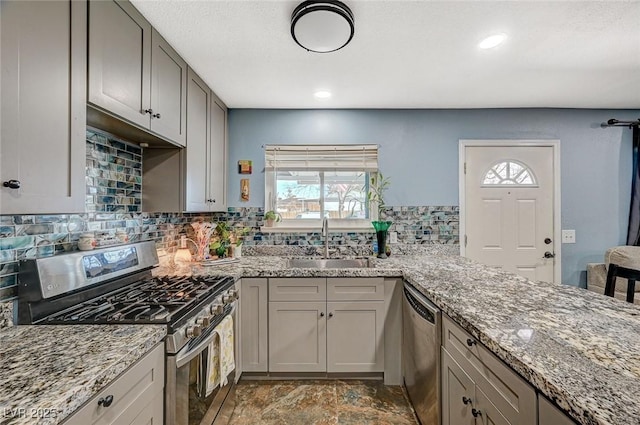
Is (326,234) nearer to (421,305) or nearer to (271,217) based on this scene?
(271,217)

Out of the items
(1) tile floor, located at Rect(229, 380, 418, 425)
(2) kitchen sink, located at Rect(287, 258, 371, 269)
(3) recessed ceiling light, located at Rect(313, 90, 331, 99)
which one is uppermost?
(3) recessed ceiling light, located at Rect(313, 90, 331, 99)

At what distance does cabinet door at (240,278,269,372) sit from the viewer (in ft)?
7.06

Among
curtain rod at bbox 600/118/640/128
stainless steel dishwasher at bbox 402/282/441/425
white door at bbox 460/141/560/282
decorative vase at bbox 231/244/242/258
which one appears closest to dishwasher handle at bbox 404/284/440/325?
stainless steel dishwasher at bbox 402/282/441/425

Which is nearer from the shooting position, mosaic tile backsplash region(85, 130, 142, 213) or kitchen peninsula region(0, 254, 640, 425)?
kitchen peninsula region(0, 254, 640, 425)

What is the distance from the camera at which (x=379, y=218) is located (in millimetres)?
2854

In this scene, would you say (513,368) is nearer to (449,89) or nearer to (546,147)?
(449,89)

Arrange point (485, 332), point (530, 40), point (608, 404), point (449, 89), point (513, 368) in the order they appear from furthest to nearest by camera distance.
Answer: point (449, 89) → point (530, 40) → point (485, 332) → point (513, 368) → point (608, 404)

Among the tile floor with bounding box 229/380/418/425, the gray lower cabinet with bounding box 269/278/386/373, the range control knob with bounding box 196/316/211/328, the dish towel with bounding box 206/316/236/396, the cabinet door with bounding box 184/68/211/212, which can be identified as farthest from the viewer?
the gray lower cabinet with bounding box 269/278/386/373

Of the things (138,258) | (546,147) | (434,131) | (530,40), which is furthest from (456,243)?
(138,258)

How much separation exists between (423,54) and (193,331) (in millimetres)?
2113

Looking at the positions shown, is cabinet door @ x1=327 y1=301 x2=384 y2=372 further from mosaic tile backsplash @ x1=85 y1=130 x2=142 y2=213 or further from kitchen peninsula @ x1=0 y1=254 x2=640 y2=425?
mosaic tile backsplash @ x1=85 y1=130 x2=142 y2=213

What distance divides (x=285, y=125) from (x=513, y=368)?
262 centimetres

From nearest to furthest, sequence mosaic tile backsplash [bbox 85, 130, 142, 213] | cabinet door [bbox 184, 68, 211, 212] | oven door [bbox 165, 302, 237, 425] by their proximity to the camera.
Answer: oven door [bbox 165, 302, 237, 425] → mosaic tile backsplash [bbox 85, 130, 142, 213] → cabinet door [bbox 184, 68, 211, 212]

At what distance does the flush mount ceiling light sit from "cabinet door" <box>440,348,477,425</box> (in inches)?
69.4
